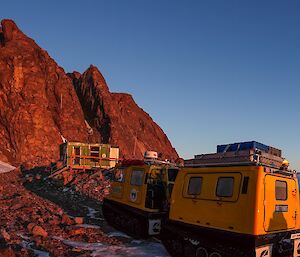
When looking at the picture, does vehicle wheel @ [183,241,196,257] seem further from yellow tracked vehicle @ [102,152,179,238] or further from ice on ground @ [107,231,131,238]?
ice on ground @ [107,231,131,238]

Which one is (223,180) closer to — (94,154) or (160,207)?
(160,207)

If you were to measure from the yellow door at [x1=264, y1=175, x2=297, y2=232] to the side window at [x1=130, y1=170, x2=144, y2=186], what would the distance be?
4.89 metres

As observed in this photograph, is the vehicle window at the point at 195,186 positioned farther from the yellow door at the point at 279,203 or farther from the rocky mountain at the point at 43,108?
the rocky mountain at the point at 43,108

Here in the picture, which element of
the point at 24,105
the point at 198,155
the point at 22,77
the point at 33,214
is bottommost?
the point at 33,214

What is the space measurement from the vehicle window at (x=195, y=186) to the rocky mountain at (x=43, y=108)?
40.8 meters

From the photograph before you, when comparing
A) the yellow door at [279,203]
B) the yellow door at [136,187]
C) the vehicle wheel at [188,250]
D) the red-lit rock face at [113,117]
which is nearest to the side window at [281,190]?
the yellow door at [279,203]

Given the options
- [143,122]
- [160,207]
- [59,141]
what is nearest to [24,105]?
[59,141]

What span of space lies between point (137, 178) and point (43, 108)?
49051mm

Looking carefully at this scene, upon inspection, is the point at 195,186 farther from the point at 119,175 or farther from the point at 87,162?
the point at 87,162

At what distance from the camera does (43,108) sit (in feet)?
192

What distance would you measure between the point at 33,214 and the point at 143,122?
72.5 meters

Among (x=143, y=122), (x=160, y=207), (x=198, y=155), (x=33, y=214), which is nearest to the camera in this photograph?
(x=198, y=155)

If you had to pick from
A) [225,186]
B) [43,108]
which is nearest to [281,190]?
[225,186]

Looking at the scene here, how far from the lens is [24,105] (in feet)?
187
